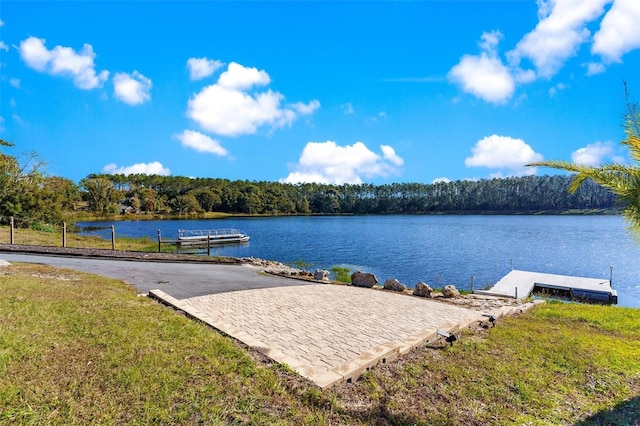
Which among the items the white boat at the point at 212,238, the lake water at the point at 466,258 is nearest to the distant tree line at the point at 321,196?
the white boat at the point at 212,238

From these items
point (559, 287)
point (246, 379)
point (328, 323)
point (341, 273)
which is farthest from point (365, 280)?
point (559, 287)

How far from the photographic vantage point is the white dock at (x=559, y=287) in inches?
668

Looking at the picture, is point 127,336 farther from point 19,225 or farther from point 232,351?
point 19,225

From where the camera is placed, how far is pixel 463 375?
15.9ft

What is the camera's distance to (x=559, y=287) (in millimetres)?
18422

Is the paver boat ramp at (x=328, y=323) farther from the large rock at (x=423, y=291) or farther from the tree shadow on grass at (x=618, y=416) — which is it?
the tree shadow on grass at (x=618, y=416)

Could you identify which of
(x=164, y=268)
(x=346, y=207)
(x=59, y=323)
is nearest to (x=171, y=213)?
(x=346, y=207)

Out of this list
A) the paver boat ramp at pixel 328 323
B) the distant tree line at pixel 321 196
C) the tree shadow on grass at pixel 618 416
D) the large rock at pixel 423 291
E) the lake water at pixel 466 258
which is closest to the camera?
the tree shadow on grass at pixel 618 416

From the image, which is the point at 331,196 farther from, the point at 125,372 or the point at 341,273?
the point at 125,372

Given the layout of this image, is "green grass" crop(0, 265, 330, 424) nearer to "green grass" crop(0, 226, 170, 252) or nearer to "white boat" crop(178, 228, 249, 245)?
"green grass" crop(0, 226, 170, 252)

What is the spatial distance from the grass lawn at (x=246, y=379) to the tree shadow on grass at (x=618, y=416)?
0.04 ft

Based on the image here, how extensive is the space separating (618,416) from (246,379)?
448cm

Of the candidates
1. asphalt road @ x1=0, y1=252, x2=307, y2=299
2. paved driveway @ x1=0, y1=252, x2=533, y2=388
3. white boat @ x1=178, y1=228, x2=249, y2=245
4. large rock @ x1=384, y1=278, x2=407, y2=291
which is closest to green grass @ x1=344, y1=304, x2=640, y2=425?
paved driveway @ x1=0, y1=252, x2=533, y2=388

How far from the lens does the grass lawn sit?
354 cm
